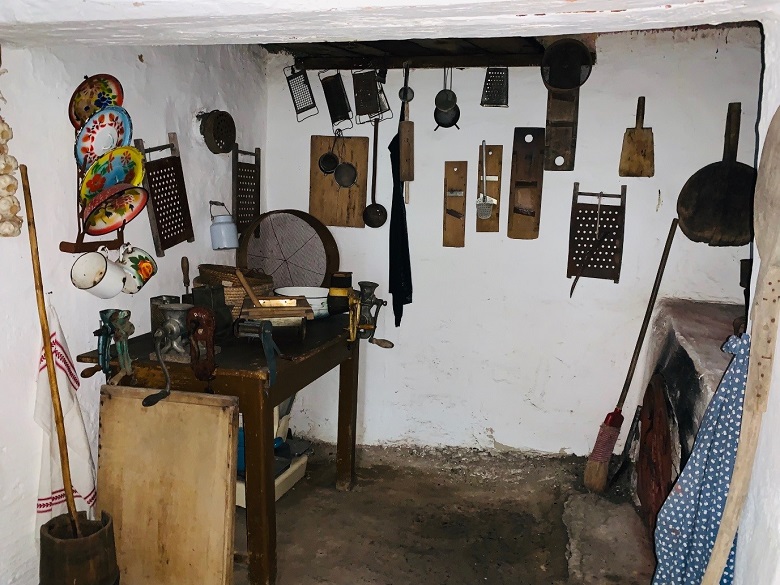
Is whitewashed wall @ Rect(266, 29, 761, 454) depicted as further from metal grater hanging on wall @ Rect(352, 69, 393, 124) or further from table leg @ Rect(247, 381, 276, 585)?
table leg @ Rect(247, 381, 276, 585)

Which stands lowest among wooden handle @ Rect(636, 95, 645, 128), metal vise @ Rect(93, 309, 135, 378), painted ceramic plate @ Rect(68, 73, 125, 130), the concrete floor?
the concrete floor

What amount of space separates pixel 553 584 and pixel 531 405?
1.02 m

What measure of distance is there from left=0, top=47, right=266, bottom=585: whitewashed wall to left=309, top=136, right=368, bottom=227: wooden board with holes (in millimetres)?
858

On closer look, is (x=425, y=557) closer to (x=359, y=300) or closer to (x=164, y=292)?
(x=359, y=300)

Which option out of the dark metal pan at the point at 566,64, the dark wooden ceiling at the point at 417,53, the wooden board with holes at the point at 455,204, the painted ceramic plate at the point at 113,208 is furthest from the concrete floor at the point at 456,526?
the dark wooden ceiling at the point at 417,53

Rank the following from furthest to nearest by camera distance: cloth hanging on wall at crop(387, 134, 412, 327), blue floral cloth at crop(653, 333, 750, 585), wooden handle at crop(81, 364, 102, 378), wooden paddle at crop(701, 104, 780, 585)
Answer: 1. cloth hanging on wall at crop(387, 134, 412, 327)
2. wooden handle at crop(81, 364, 102, 378)
3. blue floral cloth at crop(653, 333, 750, 585)
4. wooden paddle at crop(701, 104, 780, 585)

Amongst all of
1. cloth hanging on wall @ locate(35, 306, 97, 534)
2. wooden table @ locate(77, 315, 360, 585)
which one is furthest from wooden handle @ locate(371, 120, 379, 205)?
cloth hanging on wall @ locate(35, 306, 97, 534)

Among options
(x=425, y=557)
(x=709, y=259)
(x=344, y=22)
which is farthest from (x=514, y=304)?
(x=344, y=22)

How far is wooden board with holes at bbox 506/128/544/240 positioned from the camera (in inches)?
116

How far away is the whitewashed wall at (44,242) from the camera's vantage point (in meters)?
1.80

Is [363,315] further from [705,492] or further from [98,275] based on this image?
[705,492]

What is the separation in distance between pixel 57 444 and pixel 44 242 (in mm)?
596

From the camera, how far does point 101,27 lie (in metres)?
1.33

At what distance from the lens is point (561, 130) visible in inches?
114
